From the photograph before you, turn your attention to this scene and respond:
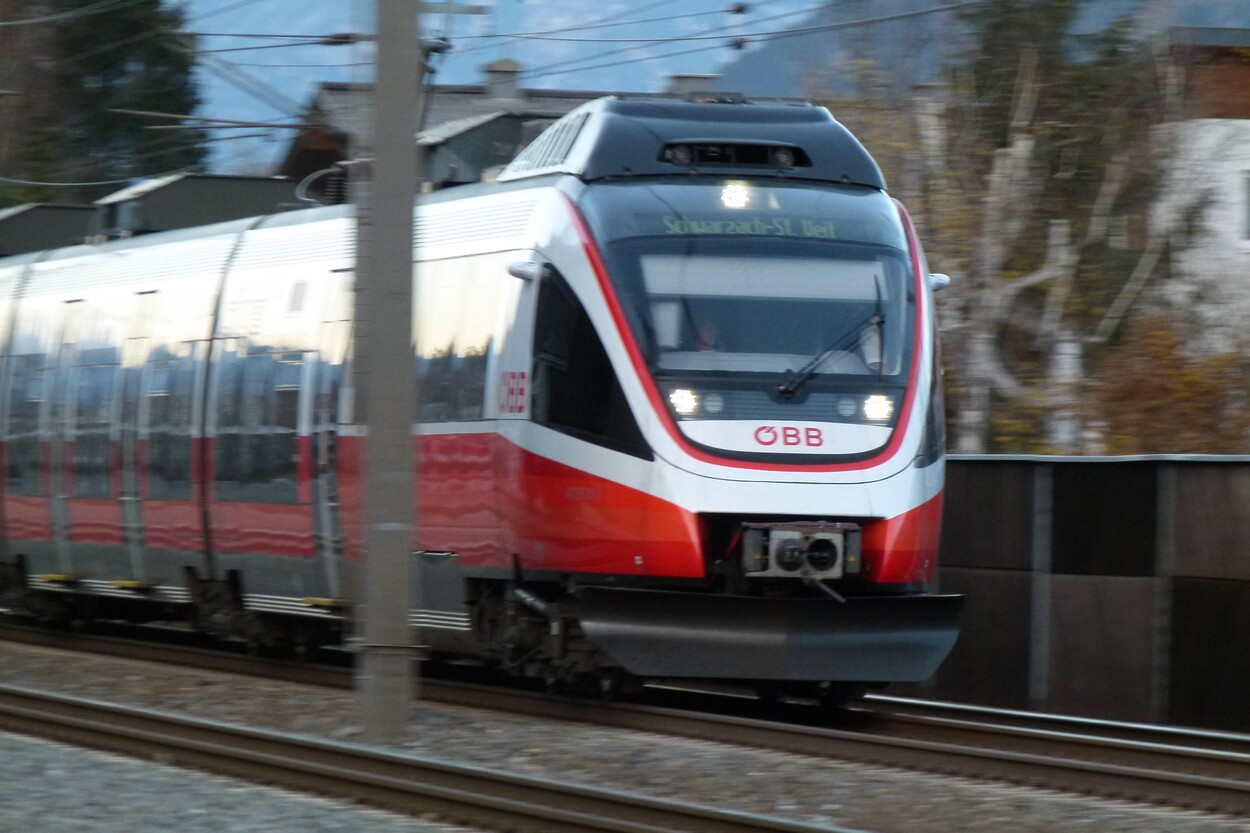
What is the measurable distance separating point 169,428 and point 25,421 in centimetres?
307

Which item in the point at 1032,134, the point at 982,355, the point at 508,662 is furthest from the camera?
the point at 1032,134

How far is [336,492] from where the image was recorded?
Answer: 13.2 meters

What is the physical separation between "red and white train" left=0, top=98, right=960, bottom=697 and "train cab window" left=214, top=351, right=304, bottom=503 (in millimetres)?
37

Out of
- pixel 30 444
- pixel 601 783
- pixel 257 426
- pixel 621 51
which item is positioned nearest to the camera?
pixel 601 783

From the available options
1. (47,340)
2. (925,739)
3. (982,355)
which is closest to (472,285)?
(925,739)

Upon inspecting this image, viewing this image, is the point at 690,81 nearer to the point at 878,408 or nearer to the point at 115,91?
the point at 878,408

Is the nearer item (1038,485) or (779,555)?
(779,555)

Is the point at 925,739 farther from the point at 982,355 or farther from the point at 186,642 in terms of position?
the point at 982,355

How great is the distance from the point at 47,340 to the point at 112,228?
1.56 metres

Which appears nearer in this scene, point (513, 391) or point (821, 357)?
point (821, 357)

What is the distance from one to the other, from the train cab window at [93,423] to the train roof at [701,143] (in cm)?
573

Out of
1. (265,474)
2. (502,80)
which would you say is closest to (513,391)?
(265,474)

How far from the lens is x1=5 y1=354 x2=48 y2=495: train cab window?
703 inches

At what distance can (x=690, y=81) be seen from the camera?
31156mm
